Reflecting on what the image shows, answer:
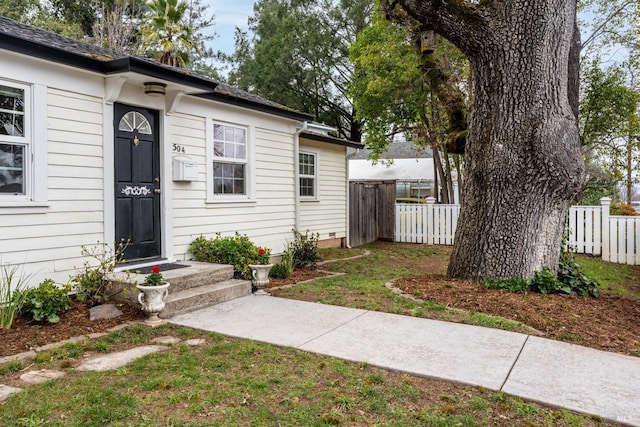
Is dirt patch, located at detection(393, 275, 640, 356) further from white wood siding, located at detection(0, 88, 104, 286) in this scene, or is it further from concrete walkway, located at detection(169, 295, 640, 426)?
white wood siding, located at detection(0, 88, 104, 286)

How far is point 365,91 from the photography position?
14602mm

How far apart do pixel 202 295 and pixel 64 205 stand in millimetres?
1913

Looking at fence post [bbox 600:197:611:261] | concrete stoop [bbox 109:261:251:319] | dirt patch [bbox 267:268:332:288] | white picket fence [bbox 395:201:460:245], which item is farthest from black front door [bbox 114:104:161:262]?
fence post [bbox 600:197:611:261]

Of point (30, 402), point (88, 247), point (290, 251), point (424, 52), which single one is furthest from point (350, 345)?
point (424, 52)

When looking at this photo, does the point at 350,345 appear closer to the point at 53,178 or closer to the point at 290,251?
the point at 53,178

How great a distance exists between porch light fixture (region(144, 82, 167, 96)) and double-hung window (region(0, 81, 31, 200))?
1514 millimetres

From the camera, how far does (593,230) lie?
34.2 ft

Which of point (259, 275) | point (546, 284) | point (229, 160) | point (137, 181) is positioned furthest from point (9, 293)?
point (546, 284)

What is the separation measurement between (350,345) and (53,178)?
151 inches

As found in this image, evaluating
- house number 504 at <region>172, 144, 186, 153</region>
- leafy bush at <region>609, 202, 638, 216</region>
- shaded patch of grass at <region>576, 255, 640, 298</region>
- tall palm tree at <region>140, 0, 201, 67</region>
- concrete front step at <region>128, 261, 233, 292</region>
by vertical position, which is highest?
tall palm tree at <region>140, 0, 201, 67</region>

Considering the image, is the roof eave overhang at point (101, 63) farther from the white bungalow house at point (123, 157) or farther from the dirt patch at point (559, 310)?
the dirt patch at point (559, 310)

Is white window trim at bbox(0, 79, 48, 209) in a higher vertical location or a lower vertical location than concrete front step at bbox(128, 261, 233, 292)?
higher

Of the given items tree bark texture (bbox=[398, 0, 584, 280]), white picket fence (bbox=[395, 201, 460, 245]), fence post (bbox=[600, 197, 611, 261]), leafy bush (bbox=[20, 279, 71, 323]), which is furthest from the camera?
white picket fence (bbox=[395, 201, 460, 245])

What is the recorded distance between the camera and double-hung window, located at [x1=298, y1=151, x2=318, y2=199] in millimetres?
11305
